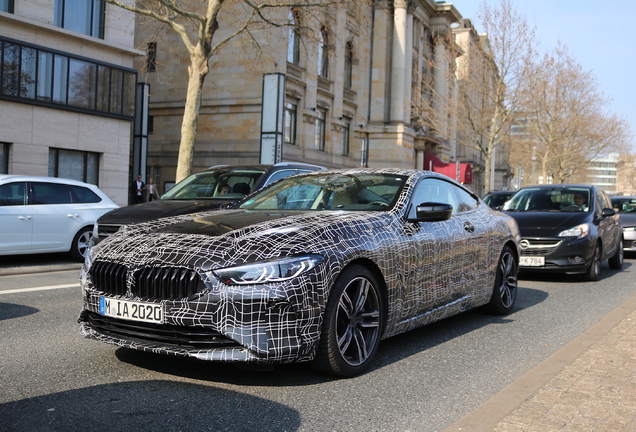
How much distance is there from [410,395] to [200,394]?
1334 mm

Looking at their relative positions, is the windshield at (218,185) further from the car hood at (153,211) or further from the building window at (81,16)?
the building window at (81,16)

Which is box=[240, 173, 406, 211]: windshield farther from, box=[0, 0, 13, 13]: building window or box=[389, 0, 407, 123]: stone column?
box=[389, 0, 407, 123]: stone column

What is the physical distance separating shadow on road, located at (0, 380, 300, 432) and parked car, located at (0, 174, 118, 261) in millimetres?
8018

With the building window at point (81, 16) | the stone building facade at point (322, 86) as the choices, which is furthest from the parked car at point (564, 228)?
the building window at point (81, 16)

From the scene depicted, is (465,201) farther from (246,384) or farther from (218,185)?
Answer: (218,185)

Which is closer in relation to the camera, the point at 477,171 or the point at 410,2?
the point at 410,2

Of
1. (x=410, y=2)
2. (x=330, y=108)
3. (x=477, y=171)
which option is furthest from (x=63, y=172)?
(x=477, y=171)

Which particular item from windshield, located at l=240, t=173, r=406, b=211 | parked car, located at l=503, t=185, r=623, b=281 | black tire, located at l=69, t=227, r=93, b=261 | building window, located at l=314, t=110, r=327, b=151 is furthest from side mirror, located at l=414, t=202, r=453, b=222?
building window, located at l=314, t=110, r=327, b=151

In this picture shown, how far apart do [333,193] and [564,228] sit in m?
6.62

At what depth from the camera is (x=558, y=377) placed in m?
4.80

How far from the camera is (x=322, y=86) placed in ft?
133

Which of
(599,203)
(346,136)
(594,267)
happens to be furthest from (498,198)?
(346,136)

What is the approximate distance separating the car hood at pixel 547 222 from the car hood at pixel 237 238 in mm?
6607

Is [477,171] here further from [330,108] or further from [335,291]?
[335,291]
